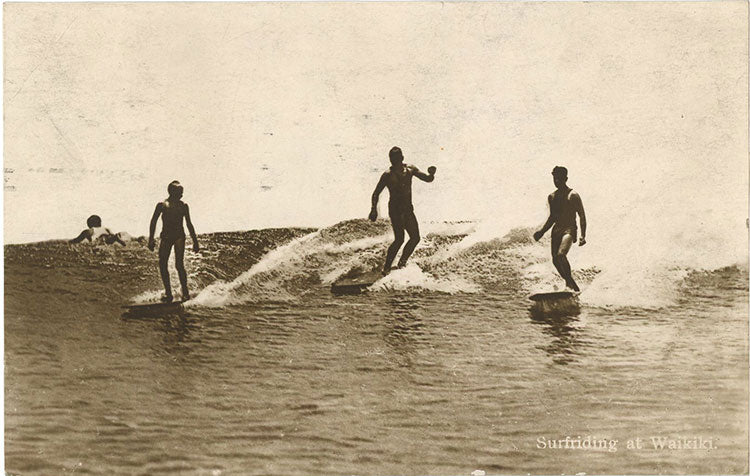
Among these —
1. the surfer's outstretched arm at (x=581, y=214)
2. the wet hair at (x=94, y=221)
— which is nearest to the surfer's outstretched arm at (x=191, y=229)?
the wet hair at (x=94, y=221)

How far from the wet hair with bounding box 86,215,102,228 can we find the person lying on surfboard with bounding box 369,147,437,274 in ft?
5.16

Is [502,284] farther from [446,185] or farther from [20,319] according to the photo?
[20,319]

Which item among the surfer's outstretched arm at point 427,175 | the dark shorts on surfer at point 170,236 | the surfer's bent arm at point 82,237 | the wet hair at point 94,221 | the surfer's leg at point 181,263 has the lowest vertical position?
the surfer's leg at point 181,263

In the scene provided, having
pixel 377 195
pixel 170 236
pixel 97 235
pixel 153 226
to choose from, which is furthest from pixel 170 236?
pixel 377 195

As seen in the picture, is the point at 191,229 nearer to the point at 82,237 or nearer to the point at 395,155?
the point at 82,237

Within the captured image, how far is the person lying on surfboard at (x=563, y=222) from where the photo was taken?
4566mm

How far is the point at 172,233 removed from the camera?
14.9 ft

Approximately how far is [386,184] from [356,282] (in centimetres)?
60

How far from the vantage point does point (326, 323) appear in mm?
4500

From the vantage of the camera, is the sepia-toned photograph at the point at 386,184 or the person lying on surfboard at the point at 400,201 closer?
the sepia-toned photograph at the point at 386,184

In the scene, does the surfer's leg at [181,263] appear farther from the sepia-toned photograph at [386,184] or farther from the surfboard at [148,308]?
the surfboard at [148,308]

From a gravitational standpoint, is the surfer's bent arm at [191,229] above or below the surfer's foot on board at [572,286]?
above

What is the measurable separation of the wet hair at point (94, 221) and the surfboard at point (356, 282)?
140 centimetres

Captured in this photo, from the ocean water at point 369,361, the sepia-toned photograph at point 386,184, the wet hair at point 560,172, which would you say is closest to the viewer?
the ocean water at point 369,361
